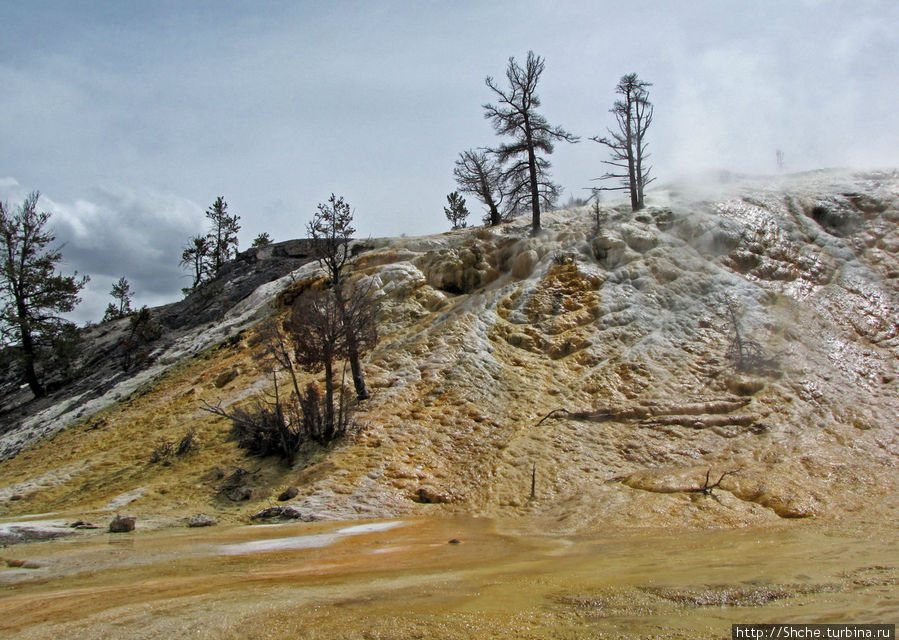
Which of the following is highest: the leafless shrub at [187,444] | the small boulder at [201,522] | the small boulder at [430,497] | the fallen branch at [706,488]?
the leafless shrub at [187,444]

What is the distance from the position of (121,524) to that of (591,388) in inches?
470

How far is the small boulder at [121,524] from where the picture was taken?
10148mm

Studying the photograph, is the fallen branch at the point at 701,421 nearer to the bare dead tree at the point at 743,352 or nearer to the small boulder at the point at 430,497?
the bare dead tree at the point at 743,352

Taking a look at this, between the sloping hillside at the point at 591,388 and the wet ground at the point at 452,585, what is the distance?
8.91ft

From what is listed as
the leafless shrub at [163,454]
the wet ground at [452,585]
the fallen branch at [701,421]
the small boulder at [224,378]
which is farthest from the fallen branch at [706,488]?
the small boulder at [224,378]

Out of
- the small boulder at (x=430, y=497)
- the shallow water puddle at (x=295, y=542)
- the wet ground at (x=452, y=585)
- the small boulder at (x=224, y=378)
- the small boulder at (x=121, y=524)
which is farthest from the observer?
the small boulder at (x=224, y=378)

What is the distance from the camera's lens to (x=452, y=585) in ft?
18.8

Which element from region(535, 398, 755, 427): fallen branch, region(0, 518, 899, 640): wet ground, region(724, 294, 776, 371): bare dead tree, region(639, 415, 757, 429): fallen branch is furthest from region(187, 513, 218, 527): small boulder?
region(724, 294, 776, 371): bare dead tree

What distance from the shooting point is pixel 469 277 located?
2312cm

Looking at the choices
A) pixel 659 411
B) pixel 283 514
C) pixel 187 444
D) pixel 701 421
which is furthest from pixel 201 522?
pixel 701 421

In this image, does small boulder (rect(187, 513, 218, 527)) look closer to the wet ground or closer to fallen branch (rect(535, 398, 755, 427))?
the wet ground

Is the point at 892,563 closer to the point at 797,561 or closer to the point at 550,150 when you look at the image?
the point at 797,561

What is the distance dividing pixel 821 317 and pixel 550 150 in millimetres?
14374

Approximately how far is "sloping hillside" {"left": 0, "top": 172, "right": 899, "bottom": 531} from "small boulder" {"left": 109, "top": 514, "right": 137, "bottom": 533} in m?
1.17
